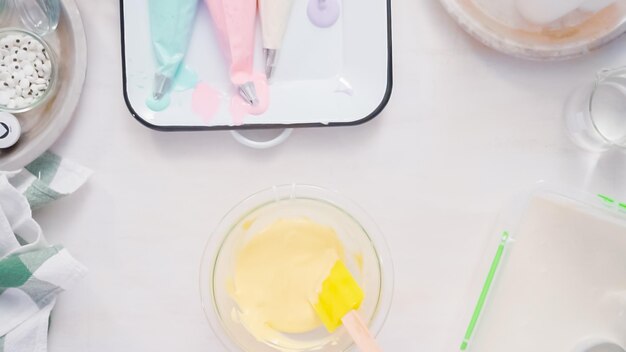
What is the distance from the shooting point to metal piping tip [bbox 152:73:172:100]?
2.38 feet

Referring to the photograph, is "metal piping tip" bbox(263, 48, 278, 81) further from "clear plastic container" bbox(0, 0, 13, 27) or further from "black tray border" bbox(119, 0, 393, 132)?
"clear plastic container" bbox(0, 0, 13, 27)

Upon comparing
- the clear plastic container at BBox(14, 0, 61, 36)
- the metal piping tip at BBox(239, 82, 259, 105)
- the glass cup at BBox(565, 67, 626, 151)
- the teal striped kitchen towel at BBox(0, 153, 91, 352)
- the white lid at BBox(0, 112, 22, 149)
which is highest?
the glass cup at BBox(565, 67, 626, 151)

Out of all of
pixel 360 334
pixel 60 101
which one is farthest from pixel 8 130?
pixel 360 334

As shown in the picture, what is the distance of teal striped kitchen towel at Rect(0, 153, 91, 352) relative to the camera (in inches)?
27.0

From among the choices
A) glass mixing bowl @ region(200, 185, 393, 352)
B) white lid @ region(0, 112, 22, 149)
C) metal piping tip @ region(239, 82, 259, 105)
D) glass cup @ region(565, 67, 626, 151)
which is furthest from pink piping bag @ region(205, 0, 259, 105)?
glass cup @ region(565, 67, 626, 151)

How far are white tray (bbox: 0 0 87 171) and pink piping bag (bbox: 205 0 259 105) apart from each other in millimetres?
146

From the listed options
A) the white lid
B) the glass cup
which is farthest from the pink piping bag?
the glass cup

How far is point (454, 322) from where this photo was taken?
75cm

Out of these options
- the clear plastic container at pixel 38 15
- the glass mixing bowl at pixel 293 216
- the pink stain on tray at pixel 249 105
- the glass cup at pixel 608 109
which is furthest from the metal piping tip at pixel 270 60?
the glass cup at pixel 608 109

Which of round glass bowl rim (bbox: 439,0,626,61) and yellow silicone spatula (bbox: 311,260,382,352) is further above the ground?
round glass bowl rim (bbox: 439,0,626,61)

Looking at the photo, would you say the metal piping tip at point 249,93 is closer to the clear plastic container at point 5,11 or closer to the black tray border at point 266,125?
the black tray border at point 266,125

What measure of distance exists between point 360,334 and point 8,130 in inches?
16.4

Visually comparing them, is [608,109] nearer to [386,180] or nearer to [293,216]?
[386,180]

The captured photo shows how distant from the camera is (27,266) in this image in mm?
682
